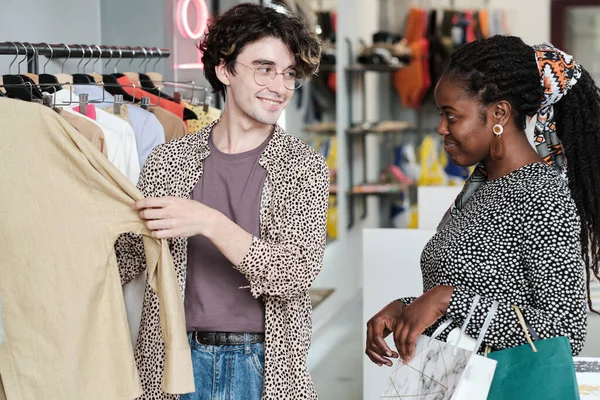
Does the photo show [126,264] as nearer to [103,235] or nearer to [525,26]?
[103,235]

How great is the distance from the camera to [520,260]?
1.77 meters

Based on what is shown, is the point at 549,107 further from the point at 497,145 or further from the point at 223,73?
the point at 223,73

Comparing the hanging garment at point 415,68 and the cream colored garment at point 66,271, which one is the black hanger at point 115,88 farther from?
the hanging garment at point 415,68

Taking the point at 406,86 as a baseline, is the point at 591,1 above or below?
above

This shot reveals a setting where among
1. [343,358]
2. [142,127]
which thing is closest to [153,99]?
[142,127]

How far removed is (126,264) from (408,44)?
20.9 feet

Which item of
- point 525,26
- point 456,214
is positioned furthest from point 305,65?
point 525,26

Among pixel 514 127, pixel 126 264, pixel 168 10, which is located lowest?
pixel 126 264

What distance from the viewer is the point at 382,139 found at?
8.11 metres

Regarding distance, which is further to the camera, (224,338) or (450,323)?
(224,338)

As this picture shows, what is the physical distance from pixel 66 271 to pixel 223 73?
589 millimetres

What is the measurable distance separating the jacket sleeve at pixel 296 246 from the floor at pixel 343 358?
2.99 metres

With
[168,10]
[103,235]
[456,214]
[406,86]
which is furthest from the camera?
[406,86]

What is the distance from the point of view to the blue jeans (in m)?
1.94
